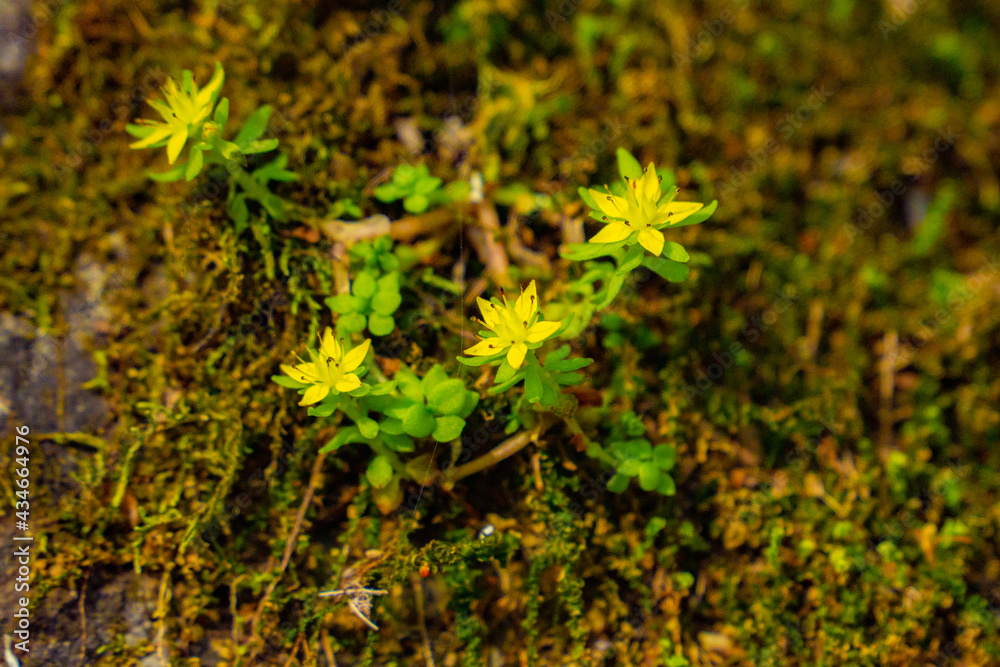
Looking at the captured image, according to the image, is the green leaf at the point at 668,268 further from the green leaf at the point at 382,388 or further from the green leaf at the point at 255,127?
the green leaf at the point at 255,127

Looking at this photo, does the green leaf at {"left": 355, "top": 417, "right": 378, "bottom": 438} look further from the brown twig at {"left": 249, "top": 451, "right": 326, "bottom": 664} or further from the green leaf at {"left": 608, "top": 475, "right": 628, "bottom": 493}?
the green leaf at {"left": 608, "top": 475, "right": 628, "bottom": 493}

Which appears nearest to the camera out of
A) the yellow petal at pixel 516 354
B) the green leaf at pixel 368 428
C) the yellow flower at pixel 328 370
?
the yellow petal at pixel 516 354

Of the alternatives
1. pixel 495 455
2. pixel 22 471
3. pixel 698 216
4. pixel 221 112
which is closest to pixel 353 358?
pixel 495 455

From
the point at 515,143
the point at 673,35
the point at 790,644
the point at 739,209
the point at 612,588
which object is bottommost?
the point at 790,644

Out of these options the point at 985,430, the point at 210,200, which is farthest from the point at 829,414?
the point at 210,200

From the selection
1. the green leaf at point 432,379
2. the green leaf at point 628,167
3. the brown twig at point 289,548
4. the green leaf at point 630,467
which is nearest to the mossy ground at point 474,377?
the brown twig at point 289,548

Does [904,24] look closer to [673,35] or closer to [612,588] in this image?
[673,35]
